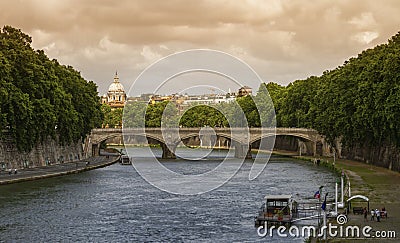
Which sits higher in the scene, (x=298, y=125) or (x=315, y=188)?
(x=298, y=125)

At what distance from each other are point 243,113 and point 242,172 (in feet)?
295

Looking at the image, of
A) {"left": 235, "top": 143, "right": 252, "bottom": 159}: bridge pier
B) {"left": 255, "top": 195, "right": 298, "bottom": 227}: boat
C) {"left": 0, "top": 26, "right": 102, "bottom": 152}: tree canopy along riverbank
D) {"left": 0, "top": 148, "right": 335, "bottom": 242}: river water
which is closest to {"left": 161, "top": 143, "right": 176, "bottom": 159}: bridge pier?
{"left": 235, "top": 143, "right": 252, "bottom": 159}: bridge pier

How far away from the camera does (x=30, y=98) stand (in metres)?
87.6

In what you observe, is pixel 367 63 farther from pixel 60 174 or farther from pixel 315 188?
pixel 60 174

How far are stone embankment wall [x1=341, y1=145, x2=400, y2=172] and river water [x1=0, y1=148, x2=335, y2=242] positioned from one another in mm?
7400

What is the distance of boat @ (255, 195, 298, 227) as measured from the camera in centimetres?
5031

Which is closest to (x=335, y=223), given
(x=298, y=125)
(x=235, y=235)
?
(x=235, y=235)

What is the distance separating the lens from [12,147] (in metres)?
85.6

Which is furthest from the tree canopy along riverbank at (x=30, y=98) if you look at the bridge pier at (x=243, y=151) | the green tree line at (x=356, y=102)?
the green tree line at (x=356, y=102)

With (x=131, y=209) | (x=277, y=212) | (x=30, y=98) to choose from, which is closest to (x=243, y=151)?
(x=30, y=98)

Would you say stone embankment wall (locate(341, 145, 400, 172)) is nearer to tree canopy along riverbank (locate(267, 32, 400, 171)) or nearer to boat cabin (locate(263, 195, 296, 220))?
tree canopy along riverbank (locate(267, 32, 400, 171))

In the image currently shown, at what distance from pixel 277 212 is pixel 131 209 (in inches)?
508

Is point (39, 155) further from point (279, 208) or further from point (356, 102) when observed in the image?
point (279, 208)

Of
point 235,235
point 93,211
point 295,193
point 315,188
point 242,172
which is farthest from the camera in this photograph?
point 242,172
